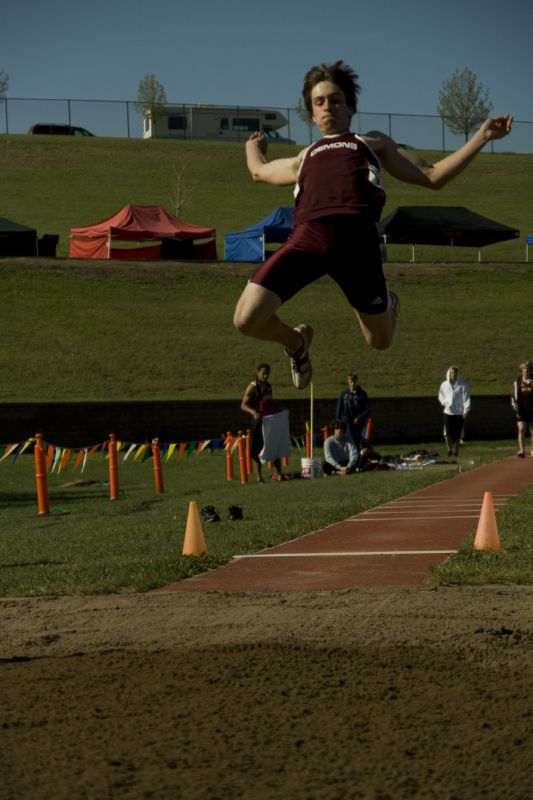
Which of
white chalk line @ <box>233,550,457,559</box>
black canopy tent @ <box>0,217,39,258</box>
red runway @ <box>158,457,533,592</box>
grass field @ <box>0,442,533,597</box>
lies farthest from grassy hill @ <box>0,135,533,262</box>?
white chalk line @ <box>233,550,457,559</box>

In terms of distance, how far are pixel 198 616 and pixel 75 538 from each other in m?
6.21

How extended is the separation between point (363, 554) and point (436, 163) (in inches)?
168

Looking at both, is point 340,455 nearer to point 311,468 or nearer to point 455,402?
point 311,468

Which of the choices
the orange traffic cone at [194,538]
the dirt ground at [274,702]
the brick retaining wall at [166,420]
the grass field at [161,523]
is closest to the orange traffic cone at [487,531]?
the grass field at [161,523]

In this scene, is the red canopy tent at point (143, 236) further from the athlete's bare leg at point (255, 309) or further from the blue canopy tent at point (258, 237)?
the athlete's bare leg at point (255, 309)

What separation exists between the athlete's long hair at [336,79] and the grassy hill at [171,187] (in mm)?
49762

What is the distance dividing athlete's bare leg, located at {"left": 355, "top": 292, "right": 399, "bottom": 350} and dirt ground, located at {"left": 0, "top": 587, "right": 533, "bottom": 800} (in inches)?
63.0

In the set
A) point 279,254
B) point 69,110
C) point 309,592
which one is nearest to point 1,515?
point 309,592

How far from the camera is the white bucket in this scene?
2150 cm

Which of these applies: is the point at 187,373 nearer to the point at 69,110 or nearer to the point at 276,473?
the point at 276,473

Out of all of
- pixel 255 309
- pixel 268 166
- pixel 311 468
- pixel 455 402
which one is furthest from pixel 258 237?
pixel 255 309

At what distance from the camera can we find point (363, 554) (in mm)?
9992

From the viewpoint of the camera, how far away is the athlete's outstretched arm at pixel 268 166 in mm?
6750

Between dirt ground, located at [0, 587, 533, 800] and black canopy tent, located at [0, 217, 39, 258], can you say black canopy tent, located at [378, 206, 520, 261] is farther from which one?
dirt ground, located at [0, 587, 533, 800]
